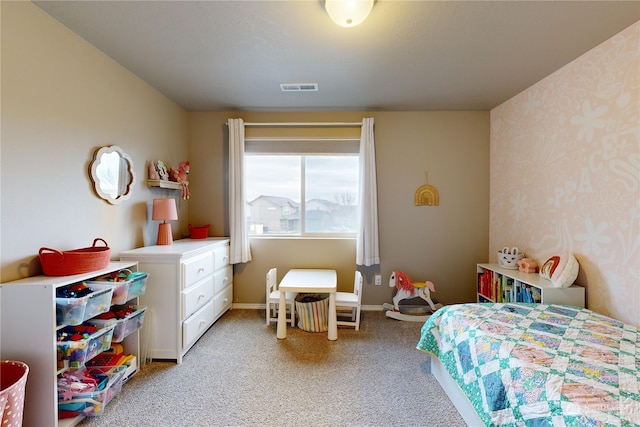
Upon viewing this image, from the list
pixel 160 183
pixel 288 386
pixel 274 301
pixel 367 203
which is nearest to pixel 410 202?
pixel 367 203

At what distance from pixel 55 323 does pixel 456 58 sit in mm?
3095

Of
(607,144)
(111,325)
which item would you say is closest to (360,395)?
(111,325)

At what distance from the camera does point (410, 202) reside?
3.35 meters

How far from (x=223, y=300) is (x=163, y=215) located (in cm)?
116

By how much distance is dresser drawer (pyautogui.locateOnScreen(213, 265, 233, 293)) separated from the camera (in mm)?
2897

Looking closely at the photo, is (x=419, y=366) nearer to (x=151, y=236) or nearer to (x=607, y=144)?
(x=607, y=144)

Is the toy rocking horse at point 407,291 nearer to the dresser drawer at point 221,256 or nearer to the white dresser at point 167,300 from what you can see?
the dresser drawer at point 221,256

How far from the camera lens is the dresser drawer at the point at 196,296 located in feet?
7.48

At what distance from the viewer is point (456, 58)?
7.04ft

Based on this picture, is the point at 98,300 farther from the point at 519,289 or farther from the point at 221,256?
the point at 519,289

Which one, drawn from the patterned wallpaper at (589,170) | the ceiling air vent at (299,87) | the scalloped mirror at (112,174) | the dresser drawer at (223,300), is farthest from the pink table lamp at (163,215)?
the patterned wallpaper at (589,170)

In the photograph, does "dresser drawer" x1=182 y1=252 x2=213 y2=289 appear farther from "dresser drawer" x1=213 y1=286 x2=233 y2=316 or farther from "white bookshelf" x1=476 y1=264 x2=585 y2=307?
"white bookshelf" x1=476 y1=264 x2=585 y2=307

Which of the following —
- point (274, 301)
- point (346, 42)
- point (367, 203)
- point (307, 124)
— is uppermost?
point (346, 42)

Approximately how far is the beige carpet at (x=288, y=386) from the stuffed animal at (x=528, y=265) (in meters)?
1.22
